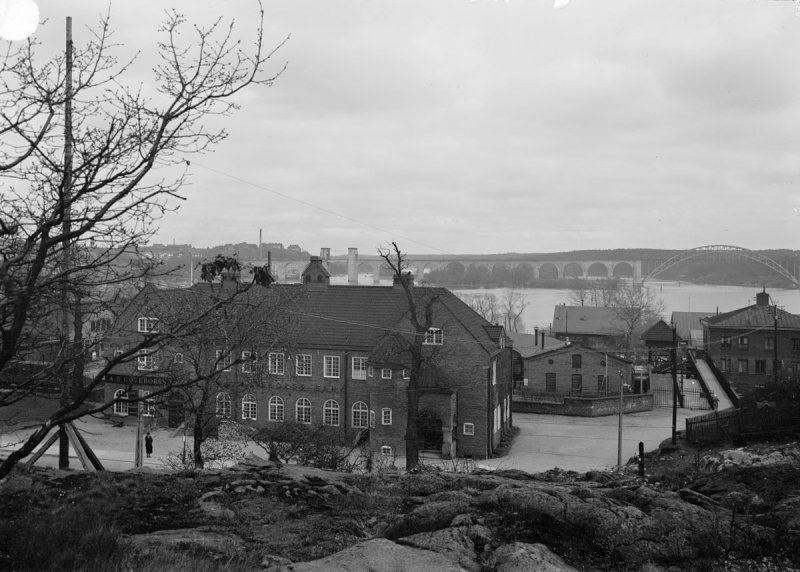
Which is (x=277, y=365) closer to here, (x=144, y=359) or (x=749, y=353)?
(x=144, y=359)

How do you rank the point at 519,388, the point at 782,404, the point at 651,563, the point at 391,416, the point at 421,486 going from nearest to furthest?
the point at 651,563 < the point at 421,486 < the point at 782,404 < the point at 391,416 < the point at 519,388

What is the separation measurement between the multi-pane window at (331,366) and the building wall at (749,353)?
3709cm

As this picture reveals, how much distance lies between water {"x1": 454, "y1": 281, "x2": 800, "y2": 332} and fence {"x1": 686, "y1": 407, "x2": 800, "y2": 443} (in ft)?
186

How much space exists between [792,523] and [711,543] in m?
1.57

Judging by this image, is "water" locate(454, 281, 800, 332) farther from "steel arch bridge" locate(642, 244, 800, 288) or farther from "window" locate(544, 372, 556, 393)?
"window" locate(544, 372, 556, 393)

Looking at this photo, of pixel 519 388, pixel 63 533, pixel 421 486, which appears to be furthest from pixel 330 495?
pixel 519 388

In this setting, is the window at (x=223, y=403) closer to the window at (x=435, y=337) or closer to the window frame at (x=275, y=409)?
the window frame at (x=275, y=409)

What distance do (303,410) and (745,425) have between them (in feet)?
71.4

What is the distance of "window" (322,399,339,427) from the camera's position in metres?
35.4

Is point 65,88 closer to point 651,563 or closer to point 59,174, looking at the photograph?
point 59,174

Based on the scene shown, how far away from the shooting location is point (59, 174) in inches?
276

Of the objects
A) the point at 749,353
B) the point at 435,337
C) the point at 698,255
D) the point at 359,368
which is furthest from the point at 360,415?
the point at 698,255

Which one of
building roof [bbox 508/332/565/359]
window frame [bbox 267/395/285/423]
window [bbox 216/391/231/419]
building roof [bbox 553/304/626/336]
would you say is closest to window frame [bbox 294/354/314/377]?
window frame [bbox 267/395/285/423]

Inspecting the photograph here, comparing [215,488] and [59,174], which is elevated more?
[59,174]
